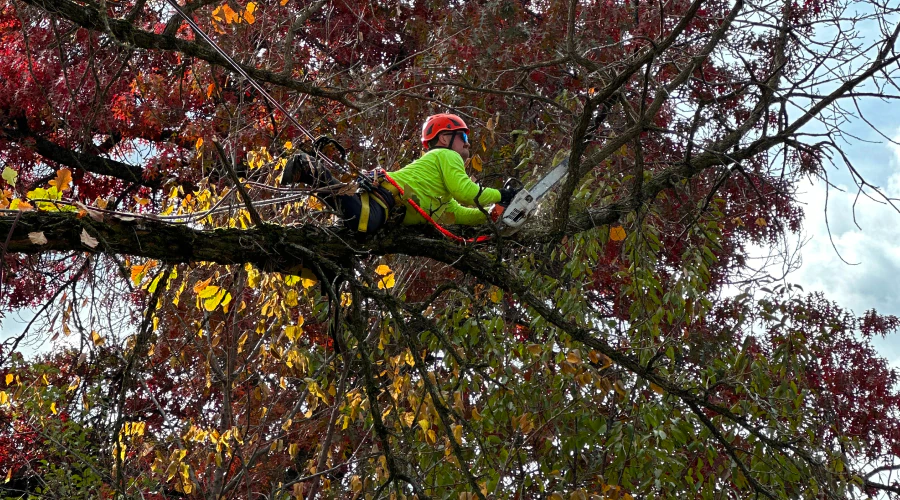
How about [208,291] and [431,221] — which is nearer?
[208,291]

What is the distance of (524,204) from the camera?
432cm

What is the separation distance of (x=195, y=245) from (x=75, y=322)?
31.6 inches

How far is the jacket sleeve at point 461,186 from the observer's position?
4523 millimetres

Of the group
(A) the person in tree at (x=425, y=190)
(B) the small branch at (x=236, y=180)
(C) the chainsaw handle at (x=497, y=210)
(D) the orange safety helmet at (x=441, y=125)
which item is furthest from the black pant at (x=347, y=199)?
(D) the orange safety helmet at (x=441, y=125)

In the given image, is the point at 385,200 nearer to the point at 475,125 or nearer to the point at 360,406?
the point at 360,406

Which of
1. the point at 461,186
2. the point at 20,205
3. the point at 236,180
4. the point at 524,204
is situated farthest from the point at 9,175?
the point at 524,204

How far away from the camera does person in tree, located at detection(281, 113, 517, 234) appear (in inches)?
158

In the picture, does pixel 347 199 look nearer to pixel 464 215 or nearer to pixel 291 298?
pixel 464 215

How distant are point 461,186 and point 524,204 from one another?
15.6 inches

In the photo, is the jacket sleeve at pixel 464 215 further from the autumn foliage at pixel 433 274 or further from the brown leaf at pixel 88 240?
the brown leaf at pixel 88 240

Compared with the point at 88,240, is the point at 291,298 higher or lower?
higher

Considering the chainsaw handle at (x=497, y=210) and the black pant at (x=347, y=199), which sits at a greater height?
the chainsaw handle at (x=497, y=210)

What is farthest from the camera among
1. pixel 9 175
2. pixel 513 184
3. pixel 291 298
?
pixel 291 298

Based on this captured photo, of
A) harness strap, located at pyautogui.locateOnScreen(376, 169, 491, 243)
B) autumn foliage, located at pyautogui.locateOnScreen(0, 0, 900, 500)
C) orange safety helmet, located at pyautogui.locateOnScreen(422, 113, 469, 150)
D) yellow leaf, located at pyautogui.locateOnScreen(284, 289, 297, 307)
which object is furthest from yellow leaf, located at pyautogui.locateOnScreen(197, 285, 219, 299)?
orange safety helmet, located at pyautogui.locateOnScreen(422, 113, 469, 150)
